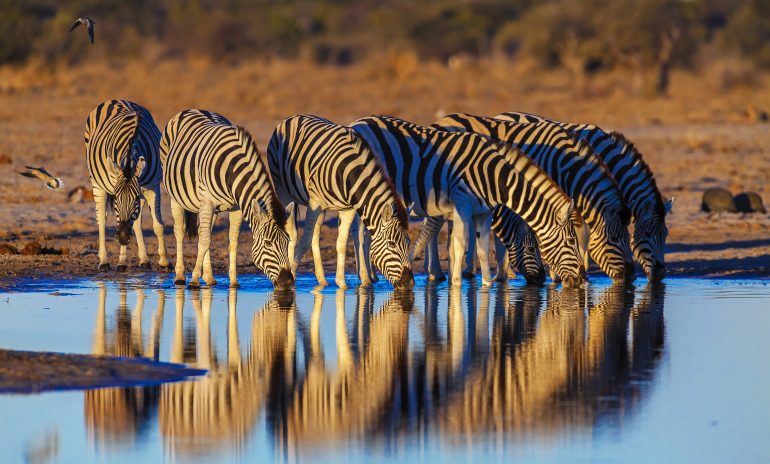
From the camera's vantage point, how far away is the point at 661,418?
7750mm

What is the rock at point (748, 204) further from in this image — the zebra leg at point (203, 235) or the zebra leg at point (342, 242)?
the zebra leg at point (203, 235)

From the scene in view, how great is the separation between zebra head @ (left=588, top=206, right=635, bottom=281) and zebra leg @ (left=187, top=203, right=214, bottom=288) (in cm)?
360

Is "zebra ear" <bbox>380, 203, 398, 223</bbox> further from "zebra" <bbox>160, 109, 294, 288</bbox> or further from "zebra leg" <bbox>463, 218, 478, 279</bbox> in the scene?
"zebra leg" <bbox>463, 218, 478, 279</bbox>

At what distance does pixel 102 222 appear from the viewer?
14938 millimetres

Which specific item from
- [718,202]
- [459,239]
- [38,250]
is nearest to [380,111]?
[718,202]

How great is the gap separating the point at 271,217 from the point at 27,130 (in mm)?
15118

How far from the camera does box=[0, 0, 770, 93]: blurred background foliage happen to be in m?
43.3

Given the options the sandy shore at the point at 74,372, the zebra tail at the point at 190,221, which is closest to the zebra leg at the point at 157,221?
the zebra tail at the point at 190,221

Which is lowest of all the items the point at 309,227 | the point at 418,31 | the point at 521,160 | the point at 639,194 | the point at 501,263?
the point at 501,263

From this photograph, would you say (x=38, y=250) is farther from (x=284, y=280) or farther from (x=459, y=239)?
(x=459, y=239)

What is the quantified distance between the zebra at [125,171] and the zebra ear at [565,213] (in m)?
3.98

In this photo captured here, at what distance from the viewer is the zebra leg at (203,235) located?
42.7 ft

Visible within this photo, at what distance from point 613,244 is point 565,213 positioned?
3.66 feet


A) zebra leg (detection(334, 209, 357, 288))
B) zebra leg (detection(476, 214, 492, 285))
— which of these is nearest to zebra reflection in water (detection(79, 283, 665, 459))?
zebra leg (detection(334, 209, 357, 288))
